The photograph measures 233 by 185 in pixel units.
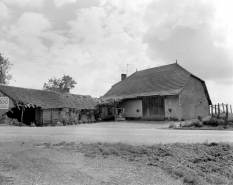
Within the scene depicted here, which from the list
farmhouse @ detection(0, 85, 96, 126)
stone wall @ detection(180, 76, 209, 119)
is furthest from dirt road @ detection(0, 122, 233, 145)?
stone wall @ detection(180, 76, 209, 119)

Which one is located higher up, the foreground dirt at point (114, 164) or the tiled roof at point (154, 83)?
the tiled roof at point (154, 83)

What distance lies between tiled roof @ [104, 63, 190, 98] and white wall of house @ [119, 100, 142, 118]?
1.00 m

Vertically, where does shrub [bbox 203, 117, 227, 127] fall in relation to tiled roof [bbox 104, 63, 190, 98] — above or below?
below

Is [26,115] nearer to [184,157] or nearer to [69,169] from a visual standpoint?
[69,169]

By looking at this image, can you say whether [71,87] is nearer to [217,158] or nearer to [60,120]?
[60,120]

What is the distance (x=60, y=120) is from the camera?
106 feet

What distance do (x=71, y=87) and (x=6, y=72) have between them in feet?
61.9

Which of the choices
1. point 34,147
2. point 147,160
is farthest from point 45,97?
point 147,160

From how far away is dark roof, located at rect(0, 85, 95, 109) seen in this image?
98.8 ft

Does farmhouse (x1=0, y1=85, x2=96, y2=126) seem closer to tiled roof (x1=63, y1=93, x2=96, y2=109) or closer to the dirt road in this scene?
tiled roof (x1=63, y1=93, x2=96, y2=109)

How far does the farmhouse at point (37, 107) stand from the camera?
29442mm

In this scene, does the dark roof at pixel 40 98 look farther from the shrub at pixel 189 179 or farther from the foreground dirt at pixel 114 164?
the shrub at pixel 189 179

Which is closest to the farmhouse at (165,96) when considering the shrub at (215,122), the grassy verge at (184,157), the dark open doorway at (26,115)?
the shrub at (215,122)

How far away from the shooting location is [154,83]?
128ft
